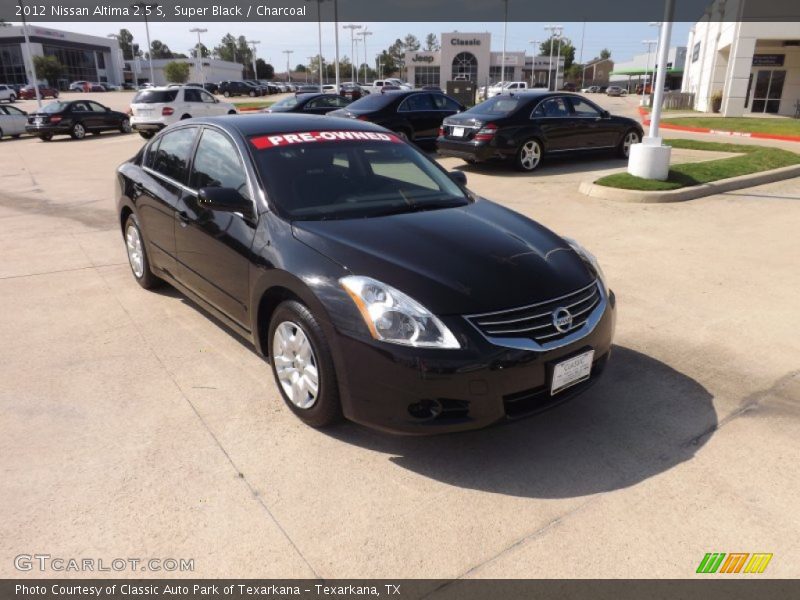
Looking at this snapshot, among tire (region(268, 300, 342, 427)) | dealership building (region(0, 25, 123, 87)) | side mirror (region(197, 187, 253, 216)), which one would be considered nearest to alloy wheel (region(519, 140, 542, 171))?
side mirror (region(197, 187, 253, 216))

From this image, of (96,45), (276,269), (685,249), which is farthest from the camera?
(96,45)

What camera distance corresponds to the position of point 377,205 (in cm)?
398

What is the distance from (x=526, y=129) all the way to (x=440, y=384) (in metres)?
10.1

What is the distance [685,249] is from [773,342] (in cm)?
264

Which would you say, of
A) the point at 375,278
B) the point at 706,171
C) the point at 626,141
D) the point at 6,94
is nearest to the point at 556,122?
the point at 626,141

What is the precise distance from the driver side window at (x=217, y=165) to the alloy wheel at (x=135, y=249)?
55.1 inches

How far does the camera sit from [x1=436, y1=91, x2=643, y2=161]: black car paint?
1188 cm

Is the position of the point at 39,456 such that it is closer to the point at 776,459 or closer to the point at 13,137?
the point at 776,459

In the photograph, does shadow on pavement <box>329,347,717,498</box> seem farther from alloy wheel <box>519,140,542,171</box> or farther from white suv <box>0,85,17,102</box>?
white suv <box>0,85,17,102</box>

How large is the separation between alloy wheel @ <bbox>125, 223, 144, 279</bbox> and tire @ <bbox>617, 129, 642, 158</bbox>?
10960mm

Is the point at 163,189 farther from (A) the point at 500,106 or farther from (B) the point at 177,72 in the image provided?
(B) the point at 177,72

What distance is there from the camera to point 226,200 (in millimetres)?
3762

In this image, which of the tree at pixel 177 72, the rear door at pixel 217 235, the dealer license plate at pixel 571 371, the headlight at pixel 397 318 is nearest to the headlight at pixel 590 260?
the dealer license plate at pixel 571 371
